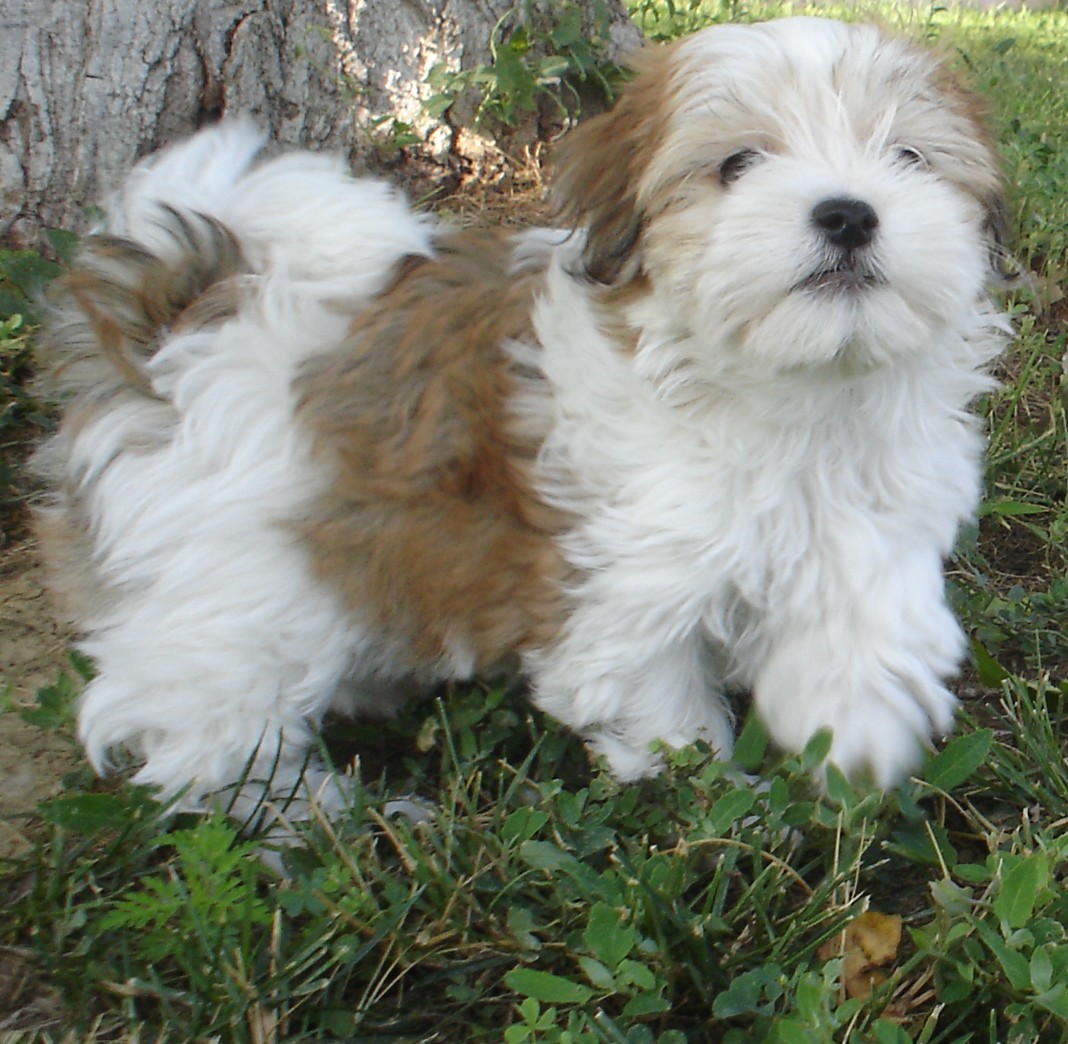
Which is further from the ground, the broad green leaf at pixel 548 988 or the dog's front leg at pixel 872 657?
the dog's front leg at pixel 872 657

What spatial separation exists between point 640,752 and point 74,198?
8.56ft

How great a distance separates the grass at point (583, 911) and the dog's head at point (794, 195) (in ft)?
1.54

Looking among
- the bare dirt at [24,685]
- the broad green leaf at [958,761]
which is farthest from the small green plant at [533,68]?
the broad green leaf at [958,761]

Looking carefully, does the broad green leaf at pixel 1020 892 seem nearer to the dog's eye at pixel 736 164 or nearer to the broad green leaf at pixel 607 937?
the broad green leaf at pixel 607 937

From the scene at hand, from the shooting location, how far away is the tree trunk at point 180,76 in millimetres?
3551

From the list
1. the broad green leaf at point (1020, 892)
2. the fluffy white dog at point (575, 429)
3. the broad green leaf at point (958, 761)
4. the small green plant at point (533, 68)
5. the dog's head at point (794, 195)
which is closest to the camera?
the broad green leaf at point (1020, 892)

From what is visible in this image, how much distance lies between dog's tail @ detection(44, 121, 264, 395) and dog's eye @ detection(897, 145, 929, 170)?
1336 millimetres

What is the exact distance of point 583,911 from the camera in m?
2.04

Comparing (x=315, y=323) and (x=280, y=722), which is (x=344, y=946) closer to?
(x=280, y=722)

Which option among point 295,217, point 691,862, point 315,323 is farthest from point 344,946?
point 295,217

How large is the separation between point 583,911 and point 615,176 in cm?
138

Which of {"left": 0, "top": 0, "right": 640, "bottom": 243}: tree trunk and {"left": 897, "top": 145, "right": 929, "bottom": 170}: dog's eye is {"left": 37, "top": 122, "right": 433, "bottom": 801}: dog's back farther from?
{"left": 0, "top": 0, "right": 640, "bottom": 243}: tree trunk

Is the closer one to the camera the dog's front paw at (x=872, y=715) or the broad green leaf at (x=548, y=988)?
the broad green leaf at (x=548, y=988)

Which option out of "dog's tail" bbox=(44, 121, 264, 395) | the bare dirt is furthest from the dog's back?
the bare dirt
